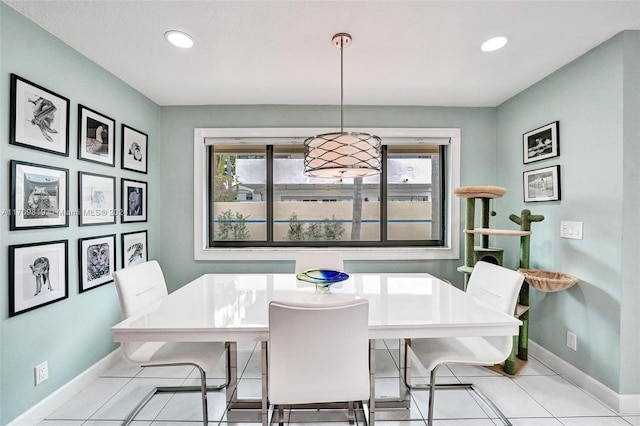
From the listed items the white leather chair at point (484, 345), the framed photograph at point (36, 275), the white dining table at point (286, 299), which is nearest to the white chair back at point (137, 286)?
the white dining table at point (286, 299)

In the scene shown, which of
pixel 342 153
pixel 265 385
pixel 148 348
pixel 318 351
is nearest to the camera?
pixel 318 351

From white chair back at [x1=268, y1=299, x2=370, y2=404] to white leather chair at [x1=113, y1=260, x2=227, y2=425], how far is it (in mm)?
567

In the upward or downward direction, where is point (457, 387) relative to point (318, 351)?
downward

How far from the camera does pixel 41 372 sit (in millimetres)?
1725

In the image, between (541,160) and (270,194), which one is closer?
(541,160)

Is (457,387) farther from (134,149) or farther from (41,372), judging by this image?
(134,149)

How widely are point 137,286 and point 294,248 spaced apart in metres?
1.53

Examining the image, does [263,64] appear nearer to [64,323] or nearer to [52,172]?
[52,172]

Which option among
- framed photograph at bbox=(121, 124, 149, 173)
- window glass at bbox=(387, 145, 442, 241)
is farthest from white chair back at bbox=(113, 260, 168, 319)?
window glass at bbox=(387, 145, 442, 241)

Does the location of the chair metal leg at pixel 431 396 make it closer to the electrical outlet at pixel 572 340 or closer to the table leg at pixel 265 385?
the table leg at pixel 265 385

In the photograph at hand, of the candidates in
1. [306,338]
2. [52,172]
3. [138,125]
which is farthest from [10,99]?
[306,338]

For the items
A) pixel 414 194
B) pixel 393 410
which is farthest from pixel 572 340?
pixel 414 194

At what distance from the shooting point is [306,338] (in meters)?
1.16

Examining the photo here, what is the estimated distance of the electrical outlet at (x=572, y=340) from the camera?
210cm
